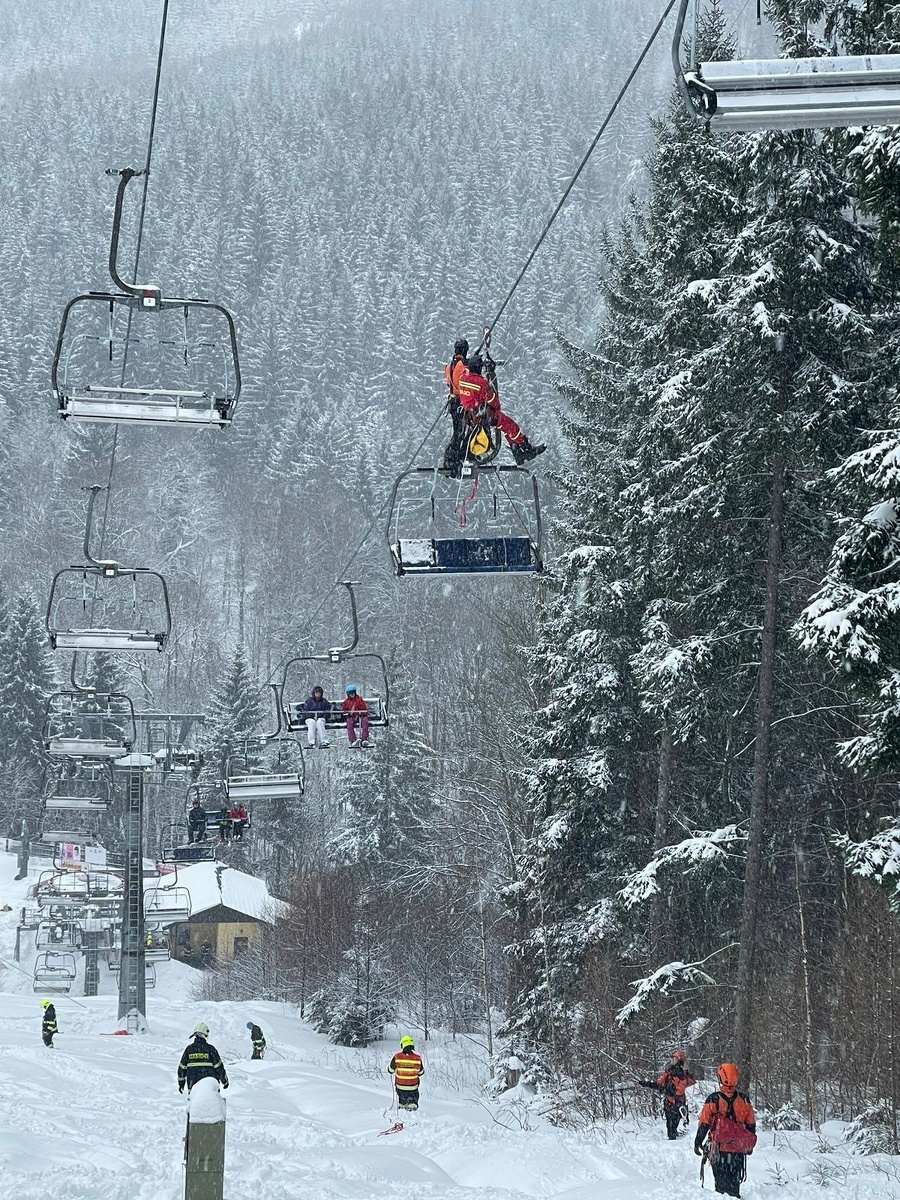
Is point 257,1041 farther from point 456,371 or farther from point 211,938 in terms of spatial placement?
point 211,938

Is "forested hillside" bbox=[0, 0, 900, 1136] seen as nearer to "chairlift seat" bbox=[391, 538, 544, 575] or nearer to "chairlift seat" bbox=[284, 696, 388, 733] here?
"chairlift seat" bbox=[391, 538, 544, 575]

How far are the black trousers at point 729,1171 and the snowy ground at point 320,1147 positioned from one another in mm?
460

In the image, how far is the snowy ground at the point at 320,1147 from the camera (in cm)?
1092

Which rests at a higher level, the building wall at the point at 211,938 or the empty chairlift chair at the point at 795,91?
the empty chairlift chair at the point at 795,91

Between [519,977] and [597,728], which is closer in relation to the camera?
[597,728]

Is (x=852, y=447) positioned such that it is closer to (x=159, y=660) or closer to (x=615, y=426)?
(x=615, y=426)

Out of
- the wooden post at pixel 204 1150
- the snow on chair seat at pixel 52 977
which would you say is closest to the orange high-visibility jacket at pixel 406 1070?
the wooden post at pixel 204 1150

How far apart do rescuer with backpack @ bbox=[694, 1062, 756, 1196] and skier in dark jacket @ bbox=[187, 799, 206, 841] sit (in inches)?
820

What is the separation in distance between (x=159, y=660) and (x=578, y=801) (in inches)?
3836

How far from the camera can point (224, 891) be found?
6025cm

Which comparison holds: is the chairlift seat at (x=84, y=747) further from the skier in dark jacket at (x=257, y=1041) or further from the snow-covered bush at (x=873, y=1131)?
the snow-covered bush at (x=873, y=1131)

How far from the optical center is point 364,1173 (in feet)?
41.0

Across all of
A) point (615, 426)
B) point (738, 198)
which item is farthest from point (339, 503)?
point (738, 198)

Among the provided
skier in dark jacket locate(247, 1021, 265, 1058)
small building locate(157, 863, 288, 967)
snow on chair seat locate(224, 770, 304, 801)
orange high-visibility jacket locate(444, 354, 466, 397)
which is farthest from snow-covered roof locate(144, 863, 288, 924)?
orange high-visibility jacket locate(444, 354, 466, 397)
